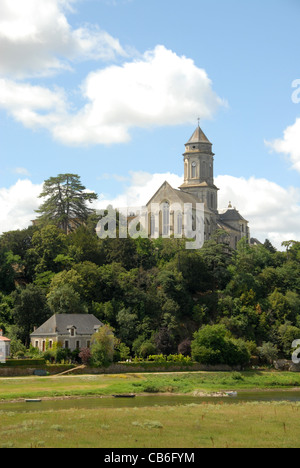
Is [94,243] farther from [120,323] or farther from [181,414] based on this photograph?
[181,414]

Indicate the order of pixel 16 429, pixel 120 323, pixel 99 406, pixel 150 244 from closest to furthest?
pixel 16 429
pixel 99 406
pixel 120 323
pixel 150 244

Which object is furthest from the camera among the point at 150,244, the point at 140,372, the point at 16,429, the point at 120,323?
the point at 150,244

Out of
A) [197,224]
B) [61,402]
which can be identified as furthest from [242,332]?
[61,402]

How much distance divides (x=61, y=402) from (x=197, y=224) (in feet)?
205

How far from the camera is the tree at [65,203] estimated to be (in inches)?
3812

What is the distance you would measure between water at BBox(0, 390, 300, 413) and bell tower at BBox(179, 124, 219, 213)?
6435 centimetres

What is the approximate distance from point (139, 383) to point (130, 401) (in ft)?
30.6

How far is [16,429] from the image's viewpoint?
31.8 meters

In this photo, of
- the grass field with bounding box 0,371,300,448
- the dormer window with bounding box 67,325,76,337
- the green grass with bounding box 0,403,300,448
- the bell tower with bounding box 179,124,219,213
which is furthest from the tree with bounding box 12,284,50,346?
the bell tower with bounding box 179,124,219,213

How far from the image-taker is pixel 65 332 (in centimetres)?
6931

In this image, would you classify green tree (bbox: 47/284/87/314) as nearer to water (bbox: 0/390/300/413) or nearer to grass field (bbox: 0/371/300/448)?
grass field (bbox: 0/371/300/448)

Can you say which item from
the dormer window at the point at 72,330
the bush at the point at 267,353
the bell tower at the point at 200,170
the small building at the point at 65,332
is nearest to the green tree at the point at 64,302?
the small building at the point at 65,332

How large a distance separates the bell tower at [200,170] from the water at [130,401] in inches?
2534

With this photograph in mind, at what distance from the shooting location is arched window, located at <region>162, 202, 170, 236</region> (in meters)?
107
